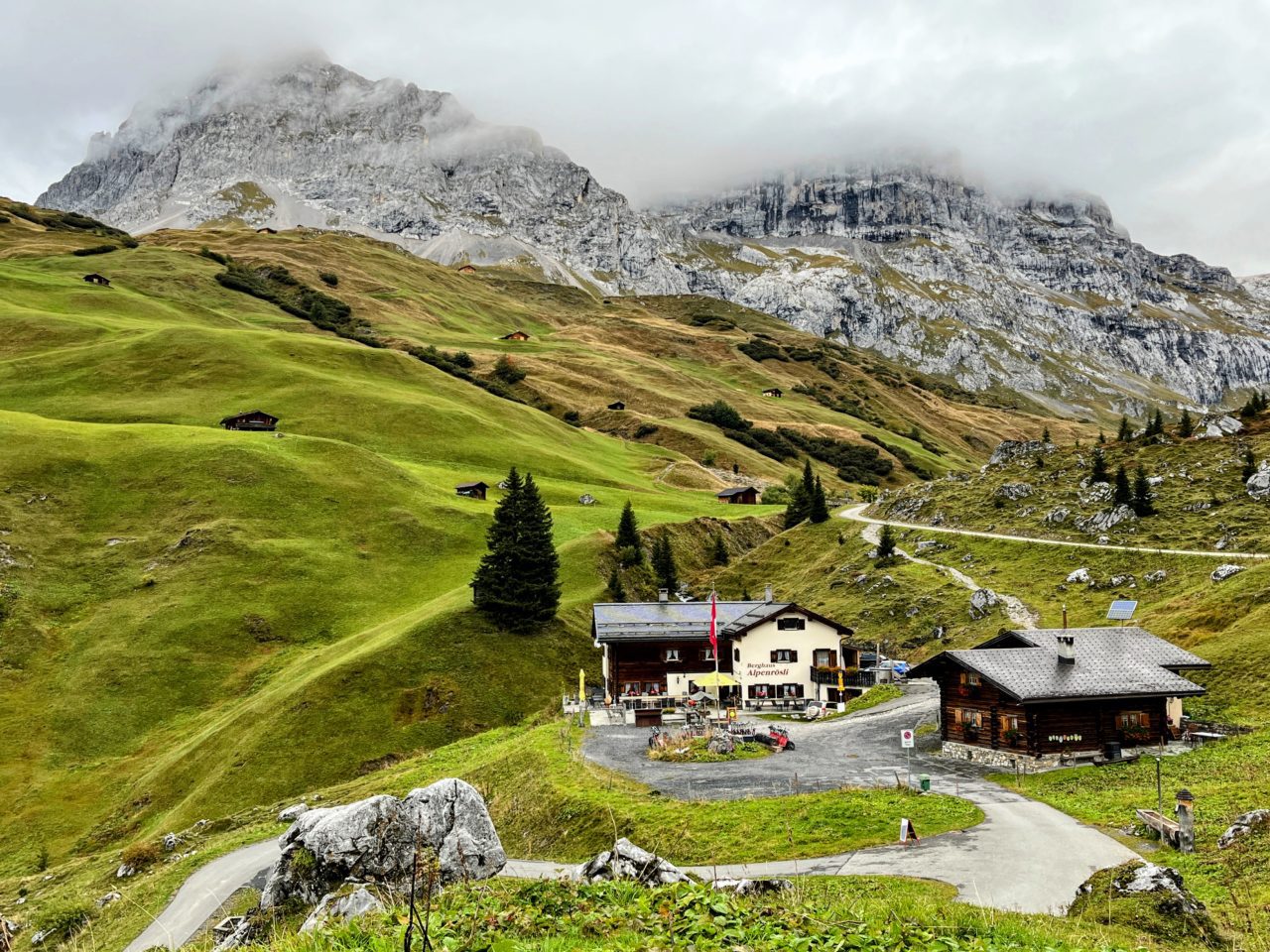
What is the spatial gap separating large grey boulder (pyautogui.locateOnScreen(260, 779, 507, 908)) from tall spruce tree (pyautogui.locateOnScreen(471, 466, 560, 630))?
4820 cm

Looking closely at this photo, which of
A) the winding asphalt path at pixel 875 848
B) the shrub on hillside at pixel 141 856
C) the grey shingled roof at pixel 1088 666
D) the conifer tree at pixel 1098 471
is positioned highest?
the conifer tree at pixel 1098 471

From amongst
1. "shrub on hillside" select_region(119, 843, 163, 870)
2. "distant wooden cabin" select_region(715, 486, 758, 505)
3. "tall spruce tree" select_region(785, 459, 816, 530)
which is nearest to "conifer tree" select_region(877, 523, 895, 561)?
"tall spruce tree" select_region(785, 459, 816, 530)

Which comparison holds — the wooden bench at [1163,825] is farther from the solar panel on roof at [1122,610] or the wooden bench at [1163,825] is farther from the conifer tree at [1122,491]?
the conifer tree at [1122,491]

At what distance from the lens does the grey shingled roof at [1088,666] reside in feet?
146

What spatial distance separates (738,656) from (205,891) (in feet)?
149

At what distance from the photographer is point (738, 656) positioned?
2798 inches

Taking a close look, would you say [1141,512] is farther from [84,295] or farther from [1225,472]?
[84,295]

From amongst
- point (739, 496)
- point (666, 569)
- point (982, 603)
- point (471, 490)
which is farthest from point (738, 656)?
point (739, 496)

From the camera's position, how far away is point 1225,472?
84.2 metres

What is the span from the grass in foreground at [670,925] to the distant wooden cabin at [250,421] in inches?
4807

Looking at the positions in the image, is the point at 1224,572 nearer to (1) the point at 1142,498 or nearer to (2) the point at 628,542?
(1) the point at 1142,498

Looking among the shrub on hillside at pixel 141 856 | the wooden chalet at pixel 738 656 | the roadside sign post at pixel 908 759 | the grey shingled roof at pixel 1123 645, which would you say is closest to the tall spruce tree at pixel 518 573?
the wooden chalet at pixel 738 656

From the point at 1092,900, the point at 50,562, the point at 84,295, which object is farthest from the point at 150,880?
the point at 84,295

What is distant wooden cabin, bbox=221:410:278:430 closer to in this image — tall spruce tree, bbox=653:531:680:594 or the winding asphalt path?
tall spruce tree, bbox=653:531:680:594
